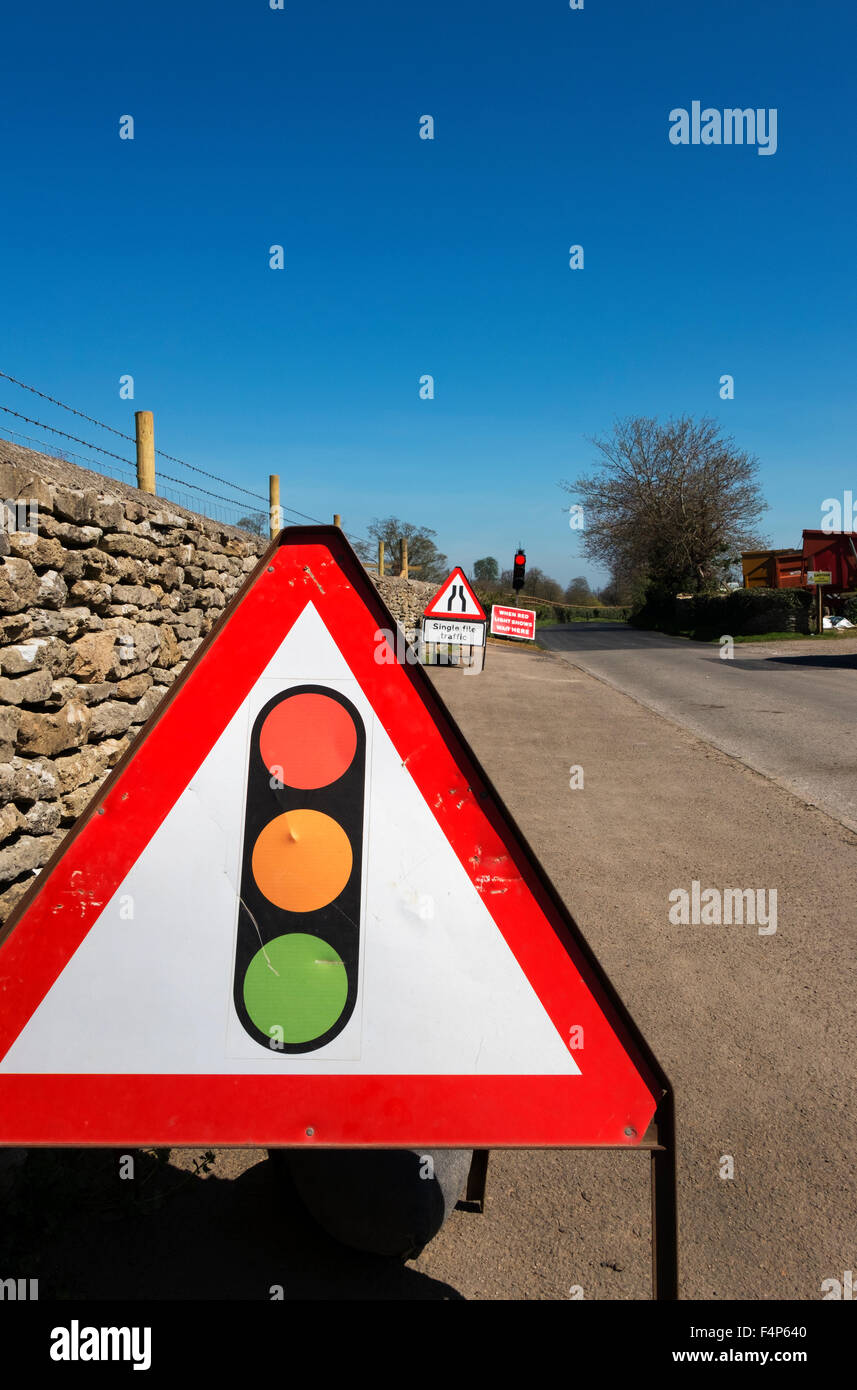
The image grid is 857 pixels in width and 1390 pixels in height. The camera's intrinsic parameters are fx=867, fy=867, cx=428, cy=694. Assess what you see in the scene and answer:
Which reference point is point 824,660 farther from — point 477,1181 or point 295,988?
point 295,988

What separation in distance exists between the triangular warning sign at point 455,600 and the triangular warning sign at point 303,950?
12712 mm

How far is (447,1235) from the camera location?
220 cm

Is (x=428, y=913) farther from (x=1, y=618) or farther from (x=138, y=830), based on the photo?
(x=1, y=618)

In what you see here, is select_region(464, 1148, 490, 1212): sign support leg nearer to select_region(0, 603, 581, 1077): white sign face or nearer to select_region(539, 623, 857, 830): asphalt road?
select_region(0, 603, 581, 1077): white sign face

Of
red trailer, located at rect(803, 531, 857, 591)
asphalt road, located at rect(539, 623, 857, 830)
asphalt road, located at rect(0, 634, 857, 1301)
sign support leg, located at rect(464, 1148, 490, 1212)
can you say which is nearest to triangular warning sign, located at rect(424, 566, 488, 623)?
asphalt road, located at rect(539, 623, 857, 830)

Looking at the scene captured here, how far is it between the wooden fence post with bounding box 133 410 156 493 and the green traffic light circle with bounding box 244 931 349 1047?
18.0 ft

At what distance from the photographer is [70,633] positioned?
160 inches

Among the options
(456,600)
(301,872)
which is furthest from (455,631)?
(301,872)

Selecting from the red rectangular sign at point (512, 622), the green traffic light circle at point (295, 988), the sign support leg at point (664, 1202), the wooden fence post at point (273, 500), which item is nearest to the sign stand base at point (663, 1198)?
the sign support leg at point (664, 1202)

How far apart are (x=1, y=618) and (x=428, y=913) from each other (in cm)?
259

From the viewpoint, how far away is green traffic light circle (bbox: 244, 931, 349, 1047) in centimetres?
141

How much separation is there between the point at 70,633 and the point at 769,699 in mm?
11996
